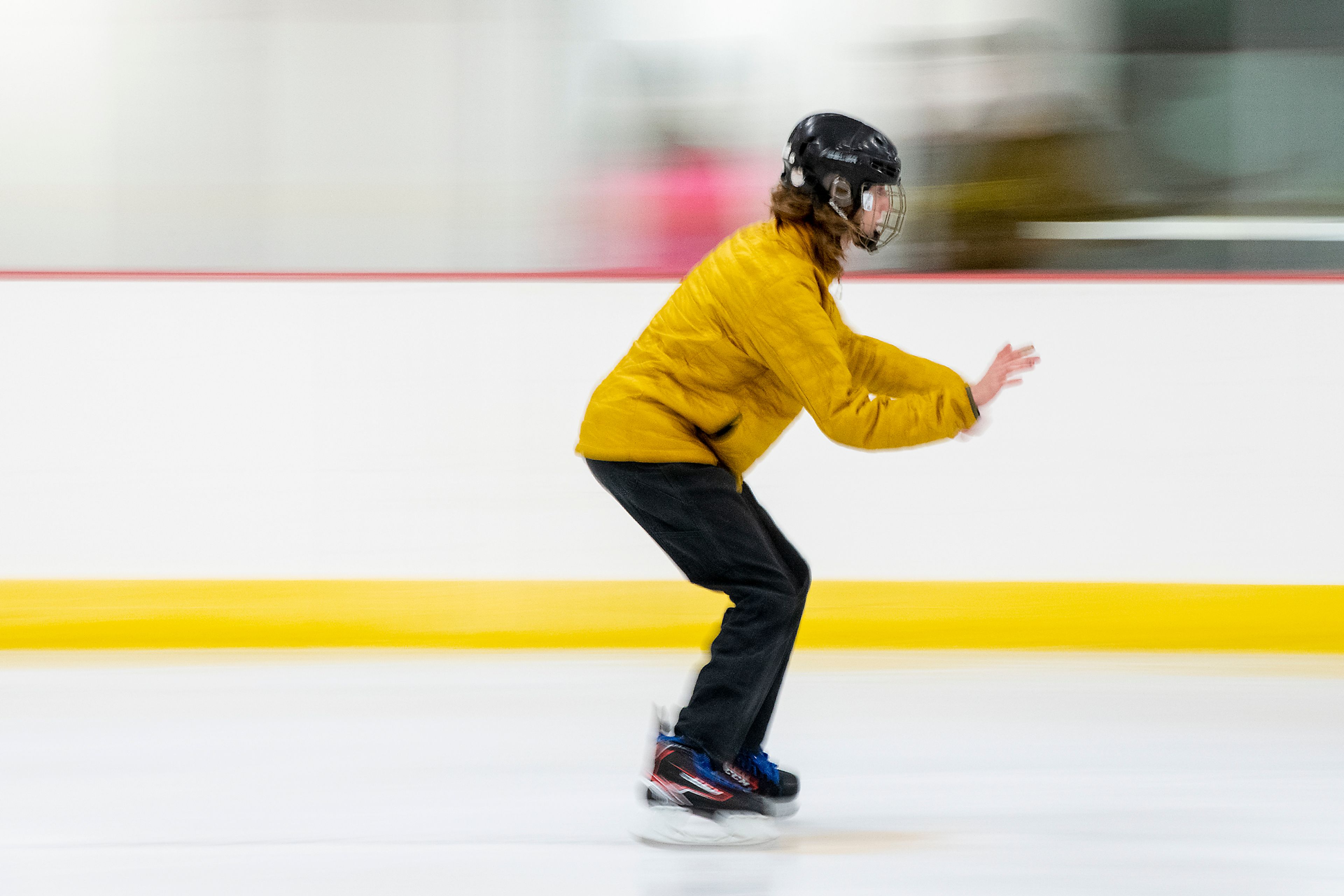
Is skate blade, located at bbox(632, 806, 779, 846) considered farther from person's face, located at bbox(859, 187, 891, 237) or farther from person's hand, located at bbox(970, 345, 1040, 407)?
person's face, located at bbox(859, 187, 891, 237)

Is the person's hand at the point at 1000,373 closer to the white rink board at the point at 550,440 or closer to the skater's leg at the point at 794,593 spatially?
the skater's leg at the point at 794,593

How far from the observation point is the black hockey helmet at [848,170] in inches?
75.8

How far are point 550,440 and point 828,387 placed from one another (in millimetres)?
1999

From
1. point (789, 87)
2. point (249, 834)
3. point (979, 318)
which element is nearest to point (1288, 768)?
point (979, 318)

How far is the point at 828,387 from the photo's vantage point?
1843 millimetres

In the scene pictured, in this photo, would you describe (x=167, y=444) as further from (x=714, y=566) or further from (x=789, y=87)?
(x=714, y=566)

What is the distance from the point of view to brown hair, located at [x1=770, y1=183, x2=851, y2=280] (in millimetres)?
1955

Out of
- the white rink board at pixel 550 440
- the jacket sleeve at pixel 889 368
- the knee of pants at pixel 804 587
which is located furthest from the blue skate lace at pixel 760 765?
the white rink board at pixel 550 440

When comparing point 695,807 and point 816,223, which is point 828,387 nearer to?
point 816,223

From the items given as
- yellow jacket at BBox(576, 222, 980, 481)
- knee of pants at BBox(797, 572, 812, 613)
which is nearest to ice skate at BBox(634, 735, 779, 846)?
knee of pants at BBox(797, 572, 812, 613)

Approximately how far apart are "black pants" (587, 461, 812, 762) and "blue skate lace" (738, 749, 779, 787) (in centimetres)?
16

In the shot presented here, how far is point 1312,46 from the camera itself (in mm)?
3844

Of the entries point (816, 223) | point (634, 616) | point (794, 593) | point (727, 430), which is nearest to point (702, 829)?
point (794, 593)

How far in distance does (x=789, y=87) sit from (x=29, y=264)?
2243mm
